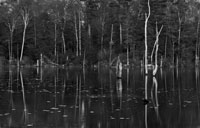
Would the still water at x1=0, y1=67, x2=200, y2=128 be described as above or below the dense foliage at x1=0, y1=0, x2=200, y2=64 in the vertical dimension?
below

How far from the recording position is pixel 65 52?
61594mm

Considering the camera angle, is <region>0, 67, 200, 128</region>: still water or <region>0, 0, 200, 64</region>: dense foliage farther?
<region>0, 0, 200, 64</region>: dense foliage

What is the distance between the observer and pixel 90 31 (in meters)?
66.9

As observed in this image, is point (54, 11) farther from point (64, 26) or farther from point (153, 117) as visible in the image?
point (153, 117)

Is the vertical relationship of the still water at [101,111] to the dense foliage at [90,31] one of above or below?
below

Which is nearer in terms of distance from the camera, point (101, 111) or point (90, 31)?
point (101, 111)

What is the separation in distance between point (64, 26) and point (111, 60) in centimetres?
1079

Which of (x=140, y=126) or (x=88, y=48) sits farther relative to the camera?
(x=88, y=48)

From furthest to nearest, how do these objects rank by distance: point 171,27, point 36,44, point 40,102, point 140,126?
point 36,44 → point 171,27 → point 40,102 → point 140,126

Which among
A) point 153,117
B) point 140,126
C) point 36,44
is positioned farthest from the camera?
point 36,44

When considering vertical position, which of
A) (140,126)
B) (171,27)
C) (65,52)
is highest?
(171,27)

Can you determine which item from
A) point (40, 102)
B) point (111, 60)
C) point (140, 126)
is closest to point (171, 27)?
point (111, 60)

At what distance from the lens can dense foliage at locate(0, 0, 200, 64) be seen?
2381 inches

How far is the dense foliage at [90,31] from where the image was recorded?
60469 millimetres
